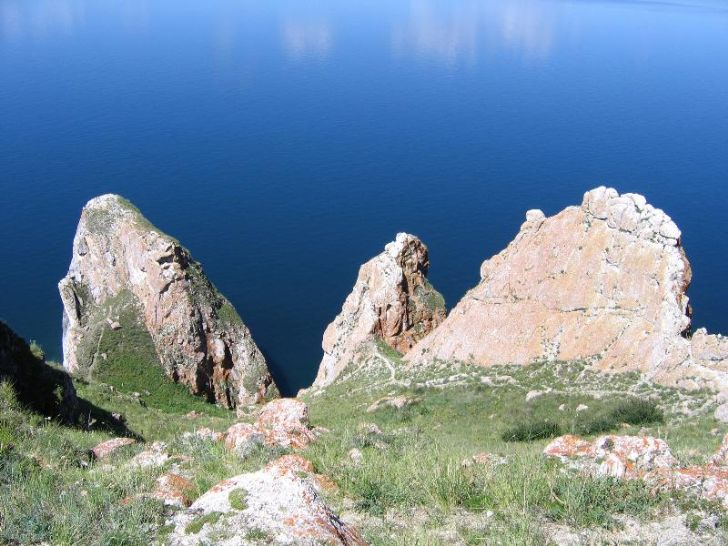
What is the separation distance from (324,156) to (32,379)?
100.0m

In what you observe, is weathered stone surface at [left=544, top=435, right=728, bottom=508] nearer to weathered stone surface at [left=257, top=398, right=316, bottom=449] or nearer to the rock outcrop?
weathered stone surface at [left=257, top=398, right=316, bottom=449]

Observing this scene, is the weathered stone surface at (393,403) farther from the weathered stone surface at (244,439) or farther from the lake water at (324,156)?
the lake water at (324,156)

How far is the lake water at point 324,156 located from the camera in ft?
297

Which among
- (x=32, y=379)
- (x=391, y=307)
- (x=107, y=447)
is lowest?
(x=107, y=447)

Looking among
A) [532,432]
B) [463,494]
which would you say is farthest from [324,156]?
[463,494]

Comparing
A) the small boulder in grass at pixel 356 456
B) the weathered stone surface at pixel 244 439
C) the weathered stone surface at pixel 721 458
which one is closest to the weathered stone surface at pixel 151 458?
the weathered stone surface at pixel 244 439

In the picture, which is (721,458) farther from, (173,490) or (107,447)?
(107,447)

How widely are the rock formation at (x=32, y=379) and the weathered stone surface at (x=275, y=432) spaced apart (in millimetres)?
8583

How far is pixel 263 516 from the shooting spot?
13516 millimetres

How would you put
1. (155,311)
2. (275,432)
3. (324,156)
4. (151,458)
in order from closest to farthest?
(151,458)
(275,432)
(155,311)
(324,156)

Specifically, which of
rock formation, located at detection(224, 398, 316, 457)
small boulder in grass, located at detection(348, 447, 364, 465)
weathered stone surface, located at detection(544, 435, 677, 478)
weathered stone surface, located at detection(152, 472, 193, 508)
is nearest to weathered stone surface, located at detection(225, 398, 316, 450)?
rock formation, located at detection(224, 398, 316, 457)

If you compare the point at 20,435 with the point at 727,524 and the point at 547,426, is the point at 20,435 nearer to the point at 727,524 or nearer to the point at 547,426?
the point at 727,524

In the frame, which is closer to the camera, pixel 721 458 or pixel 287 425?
pixel 721 458

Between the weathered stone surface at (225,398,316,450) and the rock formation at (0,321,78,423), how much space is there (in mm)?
8583
